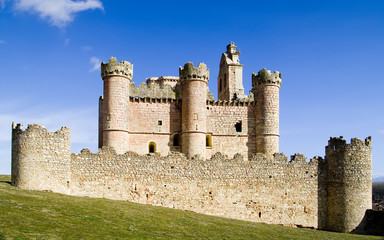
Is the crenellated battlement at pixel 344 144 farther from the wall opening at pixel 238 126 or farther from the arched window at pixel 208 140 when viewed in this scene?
the arched window at pixel 208 140

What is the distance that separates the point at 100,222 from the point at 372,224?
1987 cm

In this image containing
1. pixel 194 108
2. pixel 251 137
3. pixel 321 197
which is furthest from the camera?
pixel 251 137

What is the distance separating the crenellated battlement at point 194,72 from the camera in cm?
3791

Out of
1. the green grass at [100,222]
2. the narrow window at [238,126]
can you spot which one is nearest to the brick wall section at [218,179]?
the green grass at [100,222]

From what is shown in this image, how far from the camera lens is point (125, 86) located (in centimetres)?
3653

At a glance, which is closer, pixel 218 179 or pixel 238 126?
pixel 218 179

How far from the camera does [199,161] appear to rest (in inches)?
1156

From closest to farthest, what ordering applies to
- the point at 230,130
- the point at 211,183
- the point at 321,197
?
the point at 211,183 → the point at 321,197 → the point at 230,130

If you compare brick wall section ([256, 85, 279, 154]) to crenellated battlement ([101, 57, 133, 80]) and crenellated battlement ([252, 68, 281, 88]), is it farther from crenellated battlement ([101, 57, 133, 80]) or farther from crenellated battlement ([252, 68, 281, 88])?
crenellated battlement ([101, 57, 133, 80])

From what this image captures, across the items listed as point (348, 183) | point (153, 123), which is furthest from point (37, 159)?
point (348, 183)

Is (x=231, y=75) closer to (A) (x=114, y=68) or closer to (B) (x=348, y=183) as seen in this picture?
(A) (x=114, y=68)

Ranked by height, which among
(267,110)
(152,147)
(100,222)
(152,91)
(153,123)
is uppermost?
(152,91)

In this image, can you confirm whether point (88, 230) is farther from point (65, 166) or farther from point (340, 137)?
point (340, 137)

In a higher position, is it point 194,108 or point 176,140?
point 194,108
